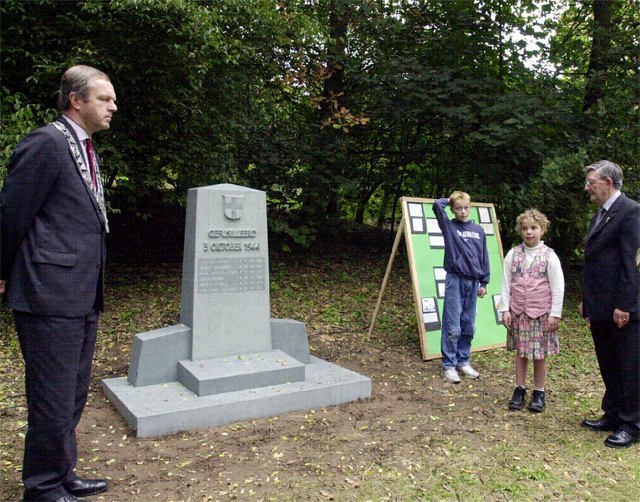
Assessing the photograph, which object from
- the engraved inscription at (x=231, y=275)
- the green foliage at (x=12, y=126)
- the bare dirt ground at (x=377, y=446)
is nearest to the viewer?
the bare dirt ground at (x=377, y=446)

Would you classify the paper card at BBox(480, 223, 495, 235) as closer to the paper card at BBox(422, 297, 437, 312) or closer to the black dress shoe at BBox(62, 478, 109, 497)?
the paper card at BBox(422, 297, 437, 312)

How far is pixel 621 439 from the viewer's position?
4.01 meters

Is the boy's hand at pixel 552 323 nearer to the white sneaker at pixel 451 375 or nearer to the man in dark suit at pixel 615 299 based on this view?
the man in dark suit at pixel 615 299

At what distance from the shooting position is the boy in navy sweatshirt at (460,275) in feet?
18.7

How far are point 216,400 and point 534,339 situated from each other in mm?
2677

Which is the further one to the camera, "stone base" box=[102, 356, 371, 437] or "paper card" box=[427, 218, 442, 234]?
"paper card" box=[427, 218, 442, 234]

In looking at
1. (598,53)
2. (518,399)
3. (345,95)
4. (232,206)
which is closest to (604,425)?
(518,399)

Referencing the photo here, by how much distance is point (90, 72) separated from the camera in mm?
2867

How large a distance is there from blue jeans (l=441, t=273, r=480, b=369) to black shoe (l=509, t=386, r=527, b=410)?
0.99m

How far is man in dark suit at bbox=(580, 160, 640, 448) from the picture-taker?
402 cm

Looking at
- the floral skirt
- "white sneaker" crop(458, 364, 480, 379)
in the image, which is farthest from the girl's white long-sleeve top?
"white sneaker" crop(458, 364, 480, 379)

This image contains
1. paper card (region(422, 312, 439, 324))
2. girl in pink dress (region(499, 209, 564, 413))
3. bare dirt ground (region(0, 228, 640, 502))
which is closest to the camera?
bare dirt ground (region(0, 228, 640, 502))

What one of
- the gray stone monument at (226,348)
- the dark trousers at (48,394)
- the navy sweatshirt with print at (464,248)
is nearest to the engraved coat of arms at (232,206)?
the gray stone monument at (226,348)

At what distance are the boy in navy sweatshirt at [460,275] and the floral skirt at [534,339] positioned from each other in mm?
1077
